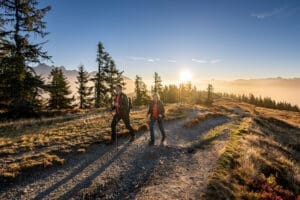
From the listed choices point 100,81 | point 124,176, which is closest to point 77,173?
point 124,176

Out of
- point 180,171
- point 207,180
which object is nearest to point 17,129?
point 180,171

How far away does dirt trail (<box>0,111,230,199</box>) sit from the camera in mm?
6469

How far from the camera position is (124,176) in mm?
7738

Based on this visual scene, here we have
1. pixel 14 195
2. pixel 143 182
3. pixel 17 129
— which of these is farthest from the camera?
pixel 17 129

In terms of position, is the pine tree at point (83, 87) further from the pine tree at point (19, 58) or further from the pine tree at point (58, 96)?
the pine tree at point (19, 58)

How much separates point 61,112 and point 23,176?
71.0 ft

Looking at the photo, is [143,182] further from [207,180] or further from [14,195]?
[14,195]

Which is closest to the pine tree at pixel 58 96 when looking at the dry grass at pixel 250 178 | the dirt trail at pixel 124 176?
the dirt trail at pixel 124 176

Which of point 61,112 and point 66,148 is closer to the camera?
point 66,148

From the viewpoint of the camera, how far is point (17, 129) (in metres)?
16.8

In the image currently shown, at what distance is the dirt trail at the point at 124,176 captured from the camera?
6.47 meters

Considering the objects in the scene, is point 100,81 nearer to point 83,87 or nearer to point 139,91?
point 83,87

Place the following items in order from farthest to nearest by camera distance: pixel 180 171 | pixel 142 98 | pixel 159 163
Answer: pixel 142 98
pixel 159 163
pixel 180 171

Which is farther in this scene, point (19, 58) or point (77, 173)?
point (19, 58)
